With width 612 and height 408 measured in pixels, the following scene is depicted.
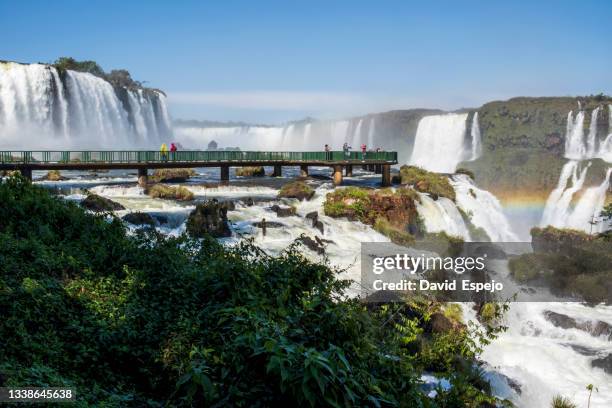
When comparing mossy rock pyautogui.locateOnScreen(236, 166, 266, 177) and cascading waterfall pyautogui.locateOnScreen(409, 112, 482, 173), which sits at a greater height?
cascading waterfall pyautogui.locateOnScreen(409, 112, 482, 173)

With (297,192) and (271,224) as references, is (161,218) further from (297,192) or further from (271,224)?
(297,192)

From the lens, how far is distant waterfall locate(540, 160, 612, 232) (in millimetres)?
48416

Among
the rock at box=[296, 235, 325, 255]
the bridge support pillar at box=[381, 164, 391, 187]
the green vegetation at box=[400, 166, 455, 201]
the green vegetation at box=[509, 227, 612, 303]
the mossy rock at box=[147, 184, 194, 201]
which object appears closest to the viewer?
the green vegetation at box=[509, 227, 612, 303]

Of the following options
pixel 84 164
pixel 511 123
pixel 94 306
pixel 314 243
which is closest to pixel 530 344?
pixel 314 243

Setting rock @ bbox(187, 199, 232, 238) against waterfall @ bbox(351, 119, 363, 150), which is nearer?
rock @ bbox(187, 199, 232, 238)

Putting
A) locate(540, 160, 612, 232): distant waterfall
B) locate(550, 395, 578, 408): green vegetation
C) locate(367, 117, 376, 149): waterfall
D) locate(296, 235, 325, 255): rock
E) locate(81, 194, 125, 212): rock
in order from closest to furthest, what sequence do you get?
locate(550, 395, 578, 408): green vegetation, locate(296, 235, 325, 255): rock, locate(81, 194, 125, 212): rock, locate(540, 160, 612, 232): distant waterfall, locate(367, 117, 376, 149): waterfall

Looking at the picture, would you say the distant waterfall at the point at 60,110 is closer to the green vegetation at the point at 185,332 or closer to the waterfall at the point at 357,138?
the waterfall at the point at 357,138

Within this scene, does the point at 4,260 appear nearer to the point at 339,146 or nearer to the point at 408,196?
the point at 408,196

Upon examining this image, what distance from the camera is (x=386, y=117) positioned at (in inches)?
3415

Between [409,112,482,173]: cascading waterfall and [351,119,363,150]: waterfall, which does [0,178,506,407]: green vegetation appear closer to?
[409,112,482,173]: cascading waterfall

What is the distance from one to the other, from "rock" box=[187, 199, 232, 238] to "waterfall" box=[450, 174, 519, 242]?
1770cm

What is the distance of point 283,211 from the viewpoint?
88.4 ft

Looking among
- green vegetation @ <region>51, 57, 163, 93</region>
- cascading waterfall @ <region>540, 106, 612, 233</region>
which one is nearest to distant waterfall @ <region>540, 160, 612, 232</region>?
cascading waterfall @ <region>540, 106, 612, 233</region>

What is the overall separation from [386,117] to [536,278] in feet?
212
